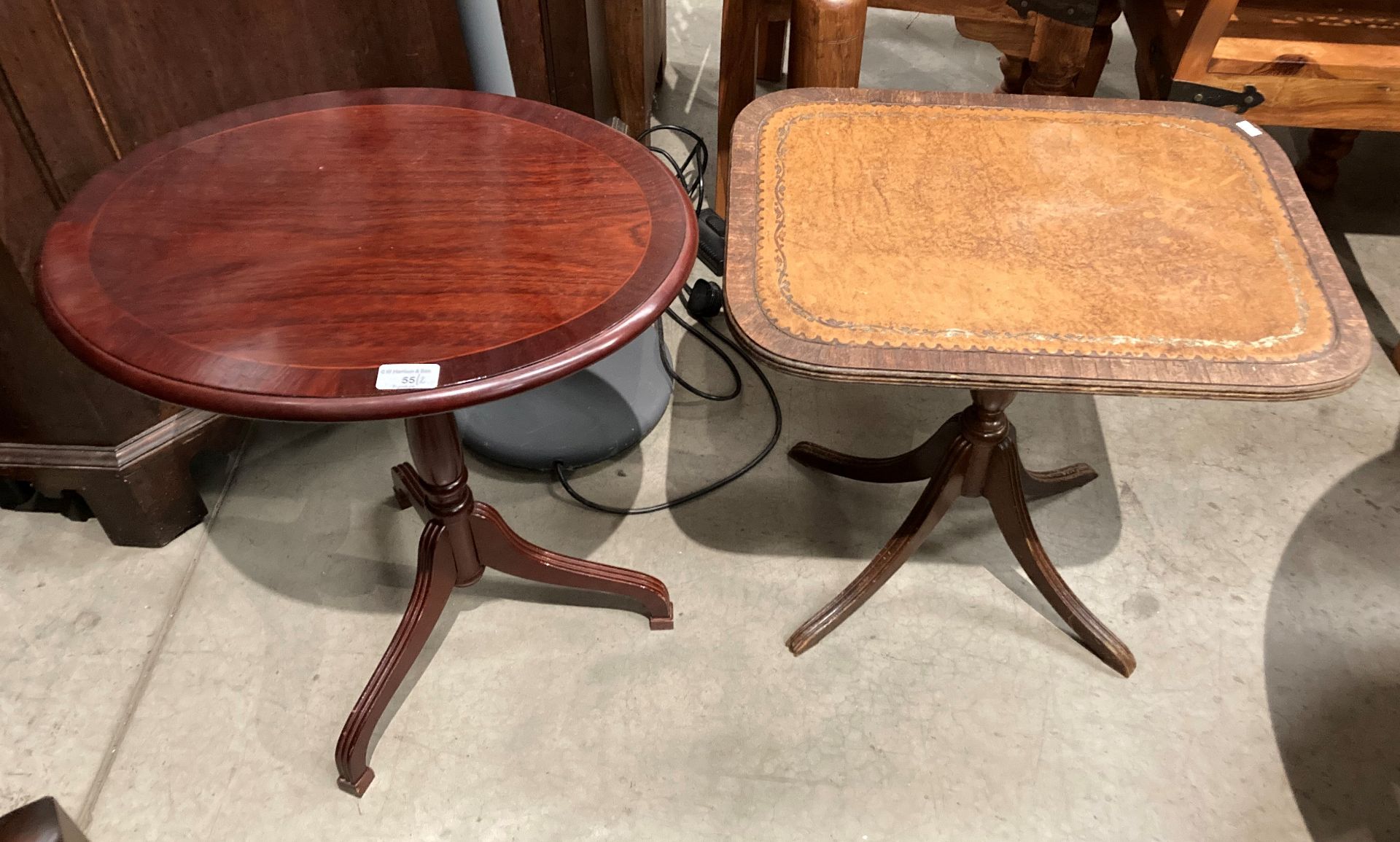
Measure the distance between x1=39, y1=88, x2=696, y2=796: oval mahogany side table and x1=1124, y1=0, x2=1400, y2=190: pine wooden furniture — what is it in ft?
3.18

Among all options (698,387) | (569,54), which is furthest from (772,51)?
(698,387)

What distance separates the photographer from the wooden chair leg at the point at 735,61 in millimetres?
1960

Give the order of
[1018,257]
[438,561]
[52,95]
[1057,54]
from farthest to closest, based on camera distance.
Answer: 1. [1057,54]
2. [438,561]
3. [52,95]
4. [1018,257]

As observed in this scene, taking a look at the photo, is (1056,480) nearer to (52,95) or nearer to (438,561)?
(438,561)

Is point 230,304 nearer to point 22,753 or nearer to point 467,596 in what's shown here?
point 467,596

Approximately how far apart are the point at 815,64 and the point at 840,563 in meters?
0.91

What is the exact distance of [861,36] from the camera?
1763mm

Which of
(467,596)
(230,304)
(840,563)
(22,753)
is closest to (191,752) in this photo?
(22,753)

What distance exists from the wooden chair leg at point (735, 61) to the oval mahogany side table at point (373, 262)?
0.76m

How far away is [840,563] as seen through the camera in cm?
175

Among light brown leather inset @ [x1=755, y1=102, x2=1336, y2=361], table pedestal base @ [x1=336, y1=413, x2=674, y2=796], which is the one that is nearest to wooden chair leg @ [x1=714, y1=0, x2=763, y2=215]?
light brown leather inset @ [x1=755, y1=102, x2=1336, y2=361]

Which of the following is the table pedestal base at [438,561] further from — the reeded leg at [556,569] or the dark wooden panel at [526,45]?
the dark wooden panel at [526,45]

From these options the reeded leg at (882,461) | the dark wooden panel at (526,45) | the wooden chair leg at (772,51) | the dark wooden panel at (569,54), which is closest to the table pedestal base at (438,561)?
the reeded leg at (882,461)

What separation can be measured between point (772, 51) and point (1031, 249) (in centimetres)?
190
